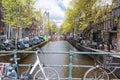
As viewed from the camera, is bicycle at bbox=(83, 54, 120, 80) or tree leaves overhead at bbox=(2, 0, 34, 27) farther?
tree leaves overhead at bbox=(2, 0, 34, 27)

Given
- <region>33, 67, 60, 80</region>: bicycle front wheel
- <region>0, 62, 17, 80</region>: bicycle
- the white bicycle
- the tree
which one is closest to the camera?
<region>0, 62, 17, 80</region>: bicycle

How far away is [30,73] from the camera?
9.52 metres

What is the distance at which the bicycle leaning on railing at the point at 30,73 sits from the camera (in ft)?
29.9

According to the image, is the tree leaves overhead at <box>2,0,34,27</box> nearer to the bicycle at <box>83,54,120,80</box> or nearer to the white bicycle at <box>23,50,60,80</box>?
the white bicycle at <box>23,50,60,80</box>

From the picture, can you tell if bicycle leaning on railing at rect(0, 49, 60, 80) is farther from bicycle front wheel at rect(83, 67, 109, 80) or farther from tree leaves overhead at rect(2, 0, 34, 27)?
tree leaves overhead at rect(2, 0, 34, 27)

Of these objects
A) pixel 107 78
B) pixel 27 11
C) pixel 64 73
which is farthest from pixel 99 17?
pixel 107 78

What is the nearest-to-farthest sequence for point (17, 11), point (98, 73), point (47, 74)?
1. point (47, 74)
2. point (98, 73)
3. point (17, 11)

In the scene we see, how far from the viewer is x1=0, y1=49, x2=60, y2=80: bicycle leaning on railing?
29.9ft

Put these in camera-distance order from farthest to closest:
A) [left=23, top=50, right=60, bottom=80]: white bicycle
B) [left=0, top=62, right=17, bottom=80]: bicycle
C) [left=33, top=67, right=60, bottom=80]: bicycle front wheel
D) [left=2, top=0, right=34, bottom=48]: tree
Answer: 1. [left=2, top=0, right=34, bottom=48]: tree
2. [left=33, top=67, right=60, bottom=80]: bicycle front wheel
3. [left=23, top=50, right=60, bottom=80]: white bicycle
4. [left=0, top=62, right=17, bottom=80]: bicycle

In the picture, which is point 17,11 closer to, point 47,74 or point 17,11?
point 17,11

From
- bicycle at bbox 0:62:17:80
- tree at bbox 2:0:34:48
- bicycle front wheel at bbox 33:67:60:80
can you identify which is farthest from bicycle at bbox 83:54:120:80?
tree at bbox 2:0:34:48

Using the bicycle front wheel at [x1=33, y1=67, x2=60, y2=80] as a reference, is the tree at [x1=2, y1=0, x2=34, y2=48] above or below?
above

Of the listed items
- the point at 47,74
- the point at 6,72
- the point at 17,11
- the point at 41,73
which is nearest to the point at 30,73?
the point at 41,73

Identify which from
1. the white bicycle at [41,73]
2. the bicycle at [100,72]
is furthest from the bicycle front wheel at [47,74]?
the bicycle at [100,72]
